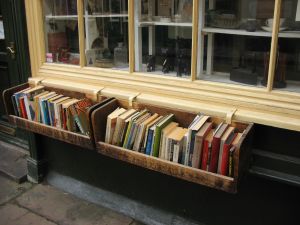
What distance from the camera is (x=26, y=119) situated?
2.95m

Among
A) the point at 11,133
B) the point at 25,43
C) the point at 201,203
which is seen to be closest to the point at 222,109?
the point at 201,203

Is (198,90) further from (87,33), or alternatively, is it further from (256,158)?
(87,33)

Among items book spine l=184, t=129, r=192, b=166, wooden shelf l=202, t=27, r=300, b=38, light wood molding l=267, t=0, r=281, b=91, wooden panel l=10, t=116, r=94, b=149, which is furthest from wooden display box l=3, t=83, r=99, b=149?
light wood molding l=267, t=0, r=281, b=91

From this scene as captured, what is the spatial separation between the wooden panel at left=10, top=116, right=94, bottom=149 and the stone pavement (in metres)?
0.79

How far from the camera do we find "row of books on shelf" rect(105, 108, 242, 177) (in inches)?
79.8

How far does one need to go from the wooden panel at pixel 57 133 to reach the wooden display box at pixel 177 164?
16 cm

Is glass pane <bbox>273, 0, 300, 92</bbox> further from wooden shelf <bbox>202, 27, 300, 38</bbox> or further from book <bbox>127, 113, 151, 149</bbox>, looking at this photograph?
book <bbox>127, 113, 151, 149</bbox>

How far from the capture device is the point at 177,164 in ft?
7.10

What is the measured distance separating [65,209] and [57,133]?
86 centimetres

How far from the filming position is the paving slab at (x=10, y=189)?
3.41m

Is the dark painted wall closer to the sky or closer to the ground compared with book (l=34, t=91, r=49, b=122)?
closer to the ground

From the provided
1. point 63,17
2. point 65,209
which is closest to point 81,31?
point 63,17

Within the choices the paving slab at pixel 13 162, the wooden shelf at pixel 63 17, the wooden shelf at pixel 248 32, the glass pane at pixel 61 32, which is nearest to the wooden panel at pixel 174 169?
the wooden shelf at pixel 248 32

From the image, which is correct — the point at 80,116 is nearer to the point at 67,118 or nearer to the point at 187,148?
the point at 67,118
